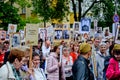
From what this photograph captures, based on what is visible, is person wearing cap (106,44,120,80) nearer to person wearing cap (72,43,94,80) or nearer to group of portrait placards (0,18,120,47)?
person wearing cap (72,43,94,80)

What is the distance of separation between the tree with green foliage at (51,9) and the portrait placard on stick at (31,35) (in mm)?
24900

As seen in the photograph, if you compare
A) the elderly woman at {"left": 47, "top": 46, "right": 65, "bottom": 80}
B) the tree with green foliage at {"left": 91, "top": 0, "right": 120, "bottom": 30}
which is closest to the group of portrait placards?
the elderly woman at {"left": 47, "top": 46, "right": 65, "bottom": 80}

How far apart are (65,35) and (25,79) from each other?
30.3 feet

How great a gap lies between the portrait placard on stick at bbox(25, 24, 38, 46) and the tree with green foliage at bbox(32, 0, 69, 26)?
24.9 meters

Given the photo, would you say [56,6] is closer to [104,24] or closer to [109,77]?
[104,24]

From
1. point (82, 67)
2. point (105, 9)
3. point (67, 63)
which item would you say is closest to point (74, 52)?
point (67, 63)

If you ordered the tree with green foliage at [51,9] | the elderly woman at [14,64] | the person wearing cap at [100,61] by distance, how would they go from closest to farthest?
the elderly woman at [14,64] → the person wearing cap at [100,61] → the tree with green foliage at [51,9]

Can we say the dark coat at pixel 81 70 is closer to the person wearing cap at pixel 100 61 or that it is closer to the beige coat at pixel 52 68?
the beige coat at pixel 52 68

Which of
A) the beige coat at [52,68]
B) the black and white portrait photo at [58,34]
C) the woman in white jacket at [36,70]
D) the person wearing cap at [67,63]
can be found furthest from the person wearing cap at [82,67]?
the black and white portrait photo at [58,34]

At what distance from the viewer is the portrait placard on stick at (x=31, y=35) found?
9336 millimetres

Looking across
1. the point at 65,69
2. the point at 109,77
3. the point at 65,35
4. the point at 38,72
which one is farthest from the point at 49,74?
the point at 65,35

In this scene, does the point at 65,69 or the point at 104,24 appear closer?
the point at 65,69

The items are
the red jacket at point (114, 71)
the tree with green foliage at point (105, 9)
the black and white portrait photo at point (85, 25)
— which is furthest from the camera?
the tree with green foliage at point (105, 9)

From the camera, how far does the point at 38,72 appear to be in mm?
8125
